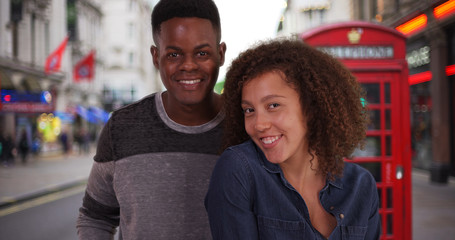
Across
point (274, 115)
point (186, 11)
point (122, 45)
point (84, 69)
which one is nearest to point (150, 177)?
point (274, 115)

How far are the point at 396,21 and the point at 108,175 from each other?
12329mm

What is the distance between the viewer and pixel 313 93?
55.8 inches

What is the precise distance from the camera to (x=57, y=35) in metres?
24.4

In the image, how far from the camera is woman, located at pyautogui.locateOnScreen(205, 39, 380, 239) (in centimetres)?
127

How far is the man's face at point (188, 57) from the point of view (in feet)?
5.29

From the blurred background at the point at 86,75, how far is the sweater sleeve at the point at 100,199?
1.04 meters

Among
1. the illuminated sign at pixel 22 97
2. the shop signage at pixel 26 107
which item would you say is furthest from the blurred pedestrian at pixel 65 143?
the shop signage at pixel 26 107

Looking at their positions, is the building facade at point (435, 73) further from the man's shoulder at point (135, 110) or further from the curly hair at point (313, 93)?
the man's shoulder at point (135, 110)

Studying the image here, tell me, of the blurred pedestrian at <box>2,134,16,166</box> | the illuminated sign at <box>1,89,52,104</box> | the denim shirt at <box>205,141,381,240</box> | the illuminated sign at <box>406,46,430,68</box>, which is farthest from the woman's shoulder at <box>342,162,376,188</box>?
the blurred pedestrian at <box>2,134,16,166</box>

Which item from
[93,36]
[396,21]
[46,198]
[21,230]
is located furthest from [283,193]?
[93,36]

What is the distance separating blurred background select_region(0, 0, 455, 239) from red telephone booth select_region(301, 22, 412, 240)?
0.11m

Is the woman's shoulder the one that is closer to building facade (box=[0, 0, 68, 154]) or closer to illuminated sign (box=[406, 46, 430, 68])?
illuminated sign (box=[406, 46, 430, 68])

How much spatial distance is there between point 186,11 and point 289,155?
2.53 ft

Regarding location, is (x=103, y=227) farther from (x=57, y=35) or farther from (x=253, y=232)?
(x=57, y=35)
